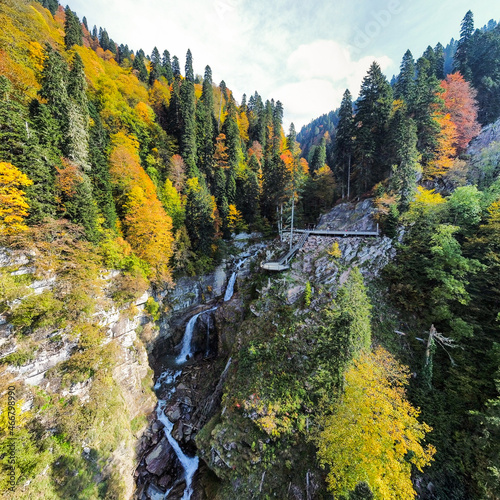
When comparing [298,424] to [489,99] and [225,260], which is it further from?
[489,99]

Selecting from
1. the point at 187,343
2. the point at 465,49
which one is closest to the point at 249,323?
the point at 187,343

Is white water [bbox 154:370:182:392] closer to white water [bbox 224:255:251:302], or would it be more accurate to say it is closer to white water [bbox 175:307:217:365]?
white water [bbox 175:307:217:365]

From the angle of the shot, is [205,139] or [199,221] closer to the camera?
[199,221]

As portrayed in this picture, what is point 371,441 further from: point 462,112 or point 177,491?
point 462,112

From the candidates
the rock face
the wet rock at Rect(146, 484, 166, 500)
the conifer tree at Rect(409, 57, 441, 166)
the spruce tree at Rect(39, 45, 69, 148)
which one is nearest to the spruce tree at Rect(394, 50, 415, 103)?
the conifer tree at Rect(409, 57, 441, 166)

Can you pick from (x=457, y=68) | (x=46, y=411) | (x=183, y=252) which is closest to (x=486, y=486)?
(x=46, y=411)

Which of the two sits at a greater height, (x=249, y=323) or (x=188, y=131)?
(x=188, y=131)
